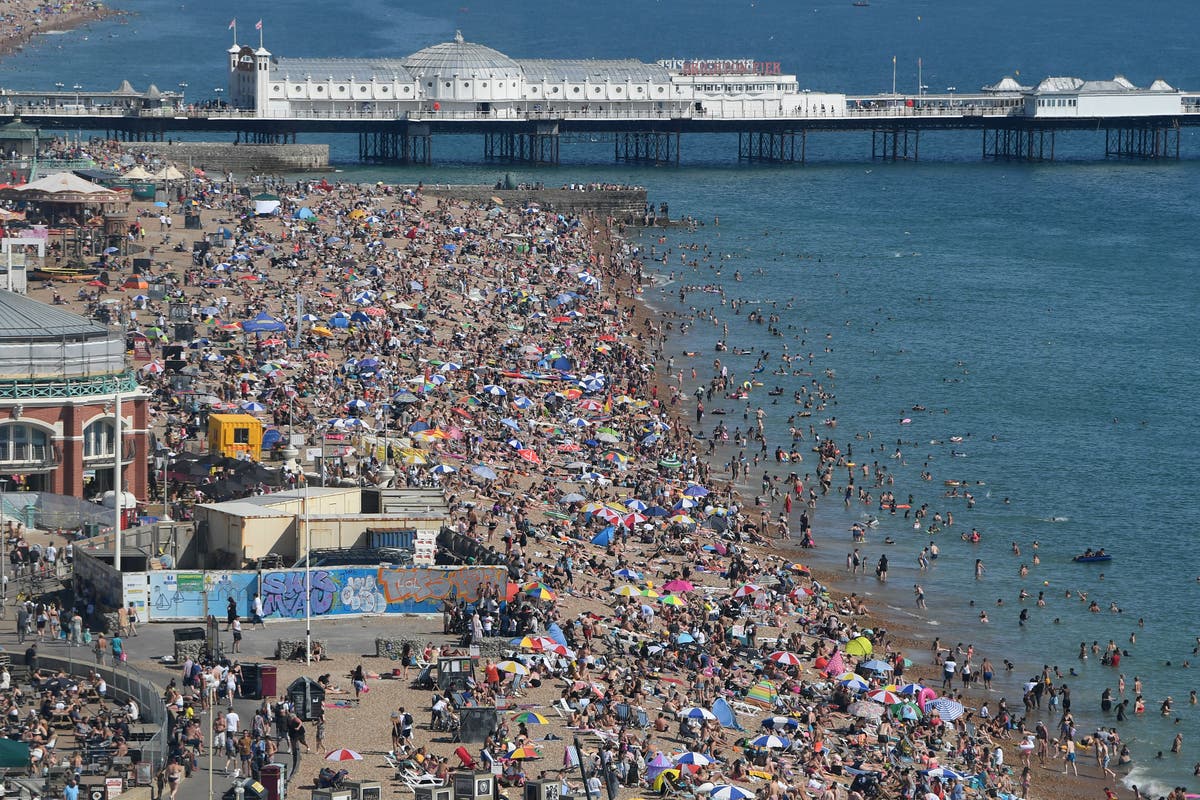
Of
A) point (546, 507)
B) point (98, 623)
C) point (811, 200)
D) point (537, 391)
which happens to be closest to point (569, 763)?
point (98, 623)

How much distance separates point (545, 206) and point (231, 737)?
264 ft

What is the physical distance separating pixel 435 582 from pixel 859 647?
35.5 ft

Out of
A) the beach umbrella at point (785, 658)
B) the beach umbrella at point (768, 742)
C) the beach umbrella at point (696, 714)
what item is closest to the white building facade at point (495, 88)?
the beach umbrella at point (785, 658)

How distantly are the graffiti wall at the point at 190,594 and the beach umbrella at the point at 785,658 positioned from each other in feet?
38.4

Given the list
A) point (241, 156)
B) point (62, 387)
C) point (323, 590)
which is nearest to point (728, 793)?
point (323, 590)

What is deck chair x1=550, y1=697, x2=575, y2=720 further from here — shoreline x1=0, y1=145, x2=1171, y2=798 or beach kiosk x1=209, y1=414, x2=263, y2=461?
beach kiosk x1=209, y1=414, x2=263, y2=461

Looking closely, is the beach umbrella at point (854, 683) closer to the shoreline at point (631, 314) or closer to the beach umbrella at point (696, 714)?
the shoreline at point (631, 314)

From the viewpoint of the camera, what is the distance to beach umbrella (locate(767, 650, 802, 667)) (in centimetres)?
4600

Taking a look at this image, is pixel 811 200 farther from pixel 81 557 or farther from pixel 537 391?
pixel 81 557

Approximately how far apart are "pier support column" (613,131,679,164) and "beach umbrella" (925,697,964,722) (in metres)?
100

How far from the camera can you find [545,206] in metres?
114

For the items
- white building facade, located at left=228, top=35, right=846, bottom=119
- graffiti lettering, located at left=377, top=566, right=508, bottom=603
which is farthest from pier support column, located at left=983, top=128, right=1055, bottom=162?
graffiti lettering, located at left=377, top=566, right=508, bottom=603

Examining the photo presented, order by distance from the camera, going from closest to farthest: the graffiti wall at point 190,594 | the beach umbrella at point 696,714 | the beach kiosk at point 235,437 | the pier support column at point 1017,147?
the beach umbrella at point 696,714 → the graffiti wall at point 190,594 → the beach kiosk at point 235,437 → the pier support column at point 1017,147

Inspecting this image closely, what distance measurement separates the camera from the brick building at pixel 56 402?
152ft
